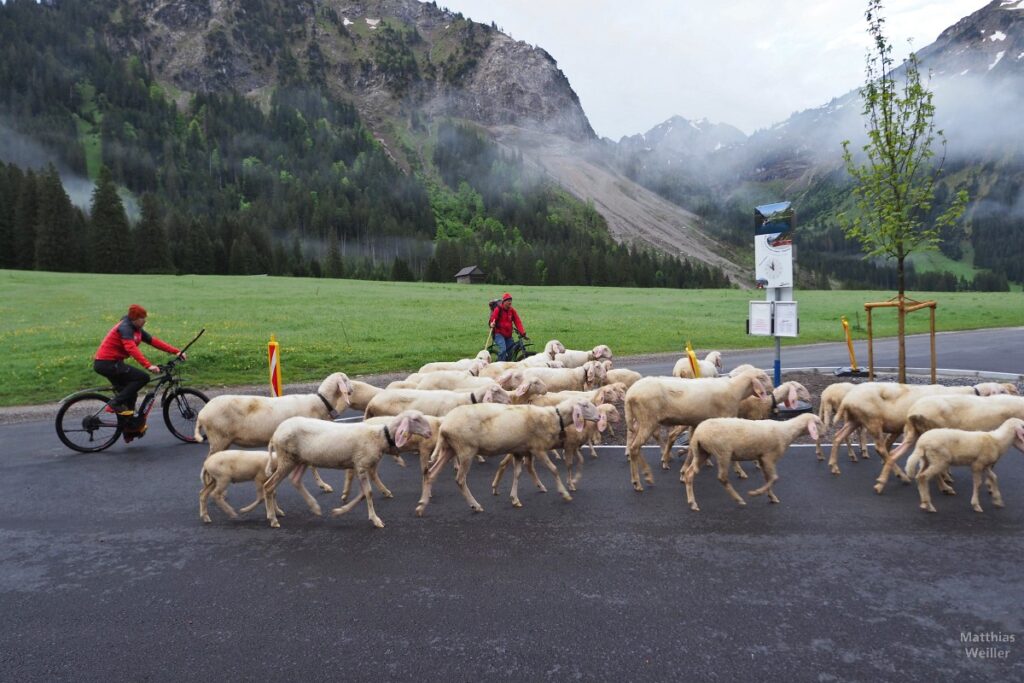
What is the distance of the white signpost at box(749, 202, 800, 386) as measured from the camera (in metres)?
13.8

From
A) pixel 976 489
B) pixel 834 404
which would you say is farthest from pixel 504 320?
pixel 976 489

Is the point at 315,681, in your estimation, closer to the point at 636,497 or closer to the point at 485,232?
the point at 636,497

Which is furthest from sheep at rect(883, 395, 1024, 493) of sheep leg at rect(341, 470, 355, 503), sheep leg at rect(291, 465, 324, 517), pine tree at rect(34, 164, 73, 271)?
pine tree at rect(34, 164, 73, 271)

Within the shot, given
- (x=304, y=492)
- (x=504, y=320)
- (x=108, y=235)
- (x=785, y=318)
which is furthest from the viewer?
(x=108, y=235)

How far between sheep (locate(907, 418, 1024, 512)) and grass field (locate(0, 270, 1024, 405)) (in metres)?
18.4

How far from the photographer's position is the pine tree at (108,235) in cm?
7600

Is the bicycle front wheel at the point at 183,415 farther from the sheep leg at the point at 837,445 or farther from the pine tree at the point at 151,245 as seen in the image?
the pine tree at the point at 151,245

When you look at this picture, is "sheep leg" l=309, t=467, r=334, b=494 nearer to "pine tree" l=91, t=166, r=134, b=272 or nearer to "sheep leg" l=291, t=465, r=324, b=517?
"sheep leg" l=291, t=465, r=324, b=517

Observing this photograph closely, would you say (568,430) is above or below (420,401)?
below

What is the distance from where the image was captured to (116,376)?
11828 mm

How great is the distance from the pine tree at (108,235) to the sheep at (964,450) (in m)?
88.8

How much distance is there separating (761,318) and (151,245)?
85.2 meters

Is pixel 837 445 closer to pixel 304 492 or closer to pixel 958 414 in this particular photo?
pixel 958 414

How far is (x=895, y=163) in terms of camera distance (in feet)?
47.0
